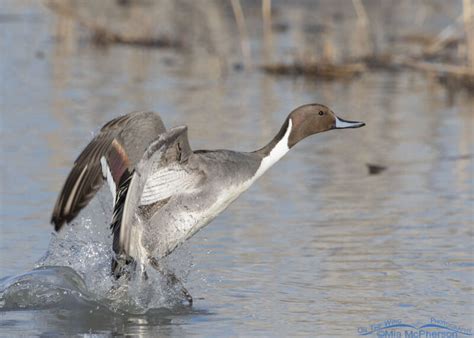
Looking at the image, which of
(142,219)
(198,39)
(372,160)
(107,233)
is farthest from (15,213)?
(198,39)

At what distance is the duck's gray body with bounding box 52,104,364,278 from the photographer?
237 inches

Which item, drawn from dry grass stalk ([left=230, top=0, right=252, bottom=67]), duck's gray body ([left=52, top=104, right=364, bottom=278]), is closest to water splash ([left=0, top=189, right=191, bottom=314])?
duck's gray body ([left=52, top=104, right=364, bottom=278])

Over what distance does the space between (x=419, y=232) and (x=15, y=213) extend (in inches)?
103

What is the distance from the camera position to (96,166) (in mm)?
6059

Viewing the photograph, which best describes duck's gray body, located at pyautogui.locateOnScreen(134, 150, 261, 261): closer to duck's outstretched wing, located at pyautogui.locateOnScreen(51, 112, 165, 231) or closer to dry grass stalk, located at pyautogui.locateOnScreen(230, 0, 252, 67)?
duck's outstretched wing, located at pyautogui.locateOnScreen(51, 112, 165, 231)

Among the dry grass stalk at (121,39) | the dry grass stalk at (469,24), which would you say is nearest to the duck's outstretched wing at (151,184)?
the dry grass stalk at (469,24)

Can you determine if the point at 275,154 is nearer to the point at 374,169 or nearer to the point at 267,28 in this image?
the point at 374,169

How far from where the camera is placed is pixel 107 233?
22.6 feet

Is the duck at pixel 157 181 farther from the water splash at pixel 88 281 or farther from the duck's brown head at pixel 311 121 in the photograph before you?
the duck's brown head at pixel 311 121

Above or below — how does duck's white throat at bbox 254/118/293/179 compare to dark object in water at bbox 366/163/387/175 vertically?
below

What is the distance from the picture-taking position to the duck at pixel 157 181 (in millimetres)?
6043

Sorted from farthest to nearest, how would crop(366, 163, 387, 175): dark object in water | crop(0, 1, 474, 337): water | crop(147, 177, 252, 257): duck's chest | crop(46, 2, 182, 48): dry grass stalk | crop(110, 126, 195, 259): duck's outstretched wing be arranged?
crop(46, 2, 182, 48): dry grass stalk
crop(366, 163, 387, 175): dark object in water
crop(147, 177, 252, 257): duck's chest
crop(0, 1, 474, 337): water
crop(110, 126, 195, 259): duck's outstretched wing

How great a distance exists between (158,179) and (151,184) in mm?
47

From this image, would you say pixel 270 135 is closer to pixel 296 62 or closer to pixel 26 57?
pixel 296 62
